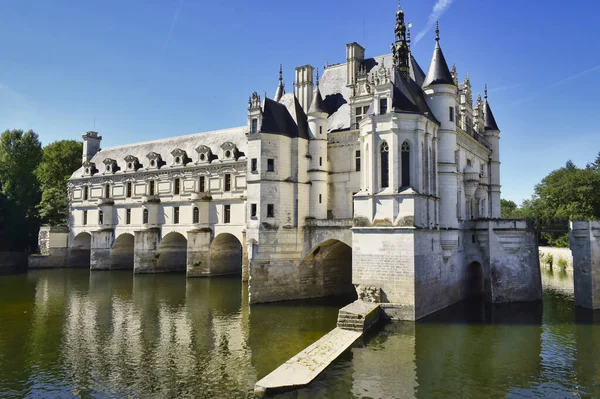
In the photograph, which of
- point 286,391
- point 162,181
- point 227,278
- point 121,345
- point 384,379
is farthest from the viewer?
point 162,181

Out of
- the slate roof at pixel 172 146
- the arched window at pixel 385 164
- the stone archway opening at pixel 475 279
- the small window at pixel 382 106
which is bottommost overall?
the stone archway opening at pixel 475 279

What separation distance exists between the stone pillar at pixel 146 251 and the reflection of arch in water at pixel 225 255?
682 centimetres

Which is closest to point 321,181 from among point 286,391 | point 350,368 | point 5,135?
point 350,368

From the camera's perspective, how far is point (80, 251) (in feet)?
174

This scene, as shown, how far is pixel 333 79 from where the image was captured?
34031mm

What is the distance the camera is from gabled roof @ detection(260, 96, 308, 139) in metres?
28.4

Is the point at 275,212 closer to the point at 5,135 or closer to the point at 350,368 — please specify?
the point at 350,368

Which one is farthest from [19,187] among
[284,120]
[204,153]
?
[284,120]

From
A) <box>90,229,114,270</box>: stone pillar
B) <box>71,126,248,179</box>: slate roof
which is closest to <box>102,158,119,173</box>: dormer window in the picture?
<box>71,126,248,179</box>: slate roof

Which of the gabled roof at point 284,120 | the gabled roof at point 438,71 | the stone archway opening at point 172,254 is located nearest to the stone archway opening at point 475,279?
the gabled roof at point 438,71

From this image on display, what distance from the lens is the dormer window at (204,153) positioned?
42.3 m

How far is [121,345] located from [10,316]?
10203 millimetres

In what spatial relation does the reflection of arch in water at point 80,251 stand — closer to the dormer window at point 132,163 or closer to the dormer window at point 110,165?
the dormer window at point 110,165

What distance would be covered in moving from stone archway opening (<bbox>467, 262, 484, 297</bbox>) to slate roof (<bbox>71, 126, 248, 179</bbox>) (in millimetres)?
21949
